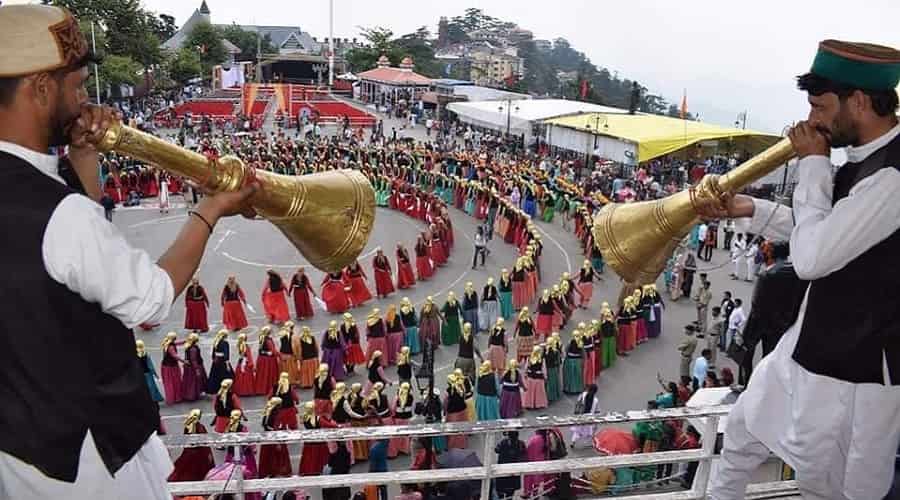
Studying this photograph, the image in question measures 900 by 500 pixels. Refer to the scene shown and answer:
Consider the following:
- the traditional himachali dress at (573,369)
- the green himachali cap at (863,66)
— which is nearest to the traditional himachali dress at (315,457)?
the traditional himachali dress at (573,369)

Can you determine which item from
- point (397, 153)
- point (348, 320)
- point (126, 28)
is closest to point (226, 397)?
point (348, 320)

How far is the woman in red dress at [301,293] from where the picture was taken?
13086mm

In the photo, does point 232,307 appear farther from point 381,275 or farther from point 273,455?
point 273,455

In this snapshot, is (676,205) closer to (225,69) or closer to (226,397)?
(226,397)

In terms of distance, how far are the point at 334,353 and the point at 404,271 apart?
14.6 feet

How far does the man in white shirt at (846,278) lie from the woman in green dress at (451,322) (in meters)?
9.88

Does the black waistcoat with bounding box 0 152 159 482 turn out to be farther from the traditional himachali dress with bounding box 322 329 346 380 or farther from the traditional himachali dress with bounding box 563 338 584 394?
the traditional himachali dress with bounding box 563 338 584 394

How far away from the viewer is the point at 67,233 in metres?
1.54

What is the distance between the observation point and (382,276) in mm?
14461

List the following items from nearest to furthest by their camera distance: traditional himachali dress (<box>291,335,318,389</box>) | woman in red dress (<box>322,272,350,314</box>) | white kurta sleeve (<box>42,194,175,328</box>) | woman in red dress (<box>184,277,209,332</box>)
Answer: white kurta sleeve (<box>42,194,175,328</box>) → traditional himachali dress (<box>291,335,318,389</box>) → woman in red dress (<box>184,277,209,332</box>) → woman in red dress (<box>322,272,350,314</box>)

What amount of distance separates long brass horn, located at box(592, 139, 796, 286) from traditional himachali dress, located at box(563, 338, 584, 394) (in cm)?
793

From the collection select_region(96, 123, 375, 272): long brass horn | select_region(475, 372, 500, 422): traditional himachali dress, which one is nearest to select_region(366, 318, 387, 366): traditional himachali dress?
select_region(475, 372, 500, 422): traditional himachali dress

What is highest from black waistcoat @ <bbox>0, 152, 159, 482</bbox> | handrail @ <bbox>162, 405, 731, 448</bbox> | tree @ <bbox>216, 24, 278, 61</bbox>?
tree @ <bbox>216, 24, 278, 61</bbox>

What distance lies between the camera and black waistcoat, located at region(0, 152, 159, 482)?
5.07 feet
